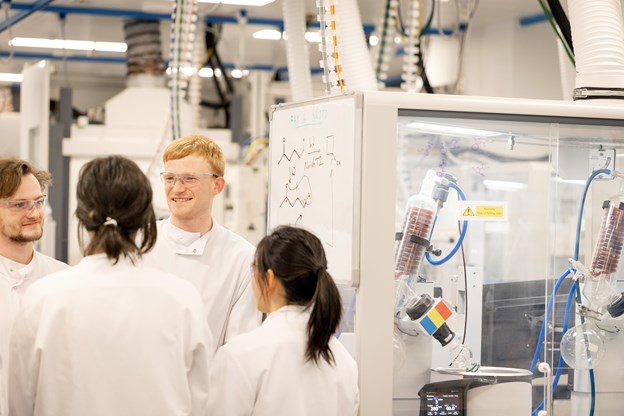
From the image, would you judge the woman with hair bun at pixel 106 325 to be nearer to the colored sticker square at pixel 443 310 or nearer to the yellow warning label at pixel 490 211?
the colored sticker square at pixel 443 310

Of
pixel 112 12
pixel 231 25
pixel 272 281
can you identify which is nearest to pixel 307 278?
pixel 272 281

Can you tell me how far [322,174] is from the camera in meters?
2.67

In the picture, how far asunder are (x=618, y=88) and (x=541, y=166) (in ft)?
1.19

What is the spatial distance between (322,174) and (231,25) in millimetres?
5914

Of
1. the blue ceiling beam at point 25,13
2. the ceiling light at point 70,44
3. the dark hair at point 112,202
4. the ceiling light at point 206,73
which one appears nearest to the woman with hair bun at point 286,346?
the dark hair at point 112,202

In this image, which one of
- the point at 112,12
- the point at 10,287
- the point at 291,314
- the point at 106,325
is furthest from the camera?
the point at 112,12

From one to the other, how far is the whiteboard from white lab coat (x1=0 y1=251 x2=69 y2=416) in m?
0.73

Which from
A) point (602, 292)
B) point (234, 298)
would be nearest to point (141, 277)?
point (234, 298)

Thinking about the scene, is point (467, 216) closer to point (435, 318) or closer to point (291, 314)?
point (435, 318)

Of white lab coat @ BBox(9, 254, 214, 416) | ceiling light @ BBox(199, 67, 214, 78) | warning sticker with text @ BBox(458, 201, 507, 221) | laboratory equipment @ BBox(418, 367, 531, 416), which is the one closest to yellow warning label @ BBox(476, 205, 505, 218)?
warning sticker with text @ BBox(458, 201, 507, 221)

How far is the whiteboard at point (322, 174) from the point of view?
8.25 ft

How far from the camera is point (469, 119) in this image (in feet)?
8.70

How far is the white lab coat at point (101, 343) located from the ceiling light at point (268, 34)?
21.2 feet

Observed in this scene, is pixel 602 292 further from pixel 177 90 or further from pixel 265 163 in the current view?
pixel 265 163
